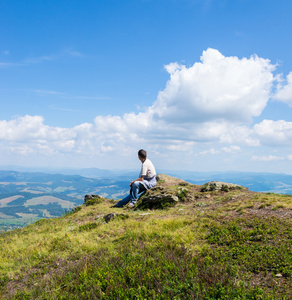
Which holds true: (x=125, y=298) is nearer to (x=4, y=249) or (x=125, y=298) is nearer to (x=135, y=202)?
(x=4, y=249)

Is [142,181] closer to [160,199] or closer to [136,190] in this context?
[136,190]

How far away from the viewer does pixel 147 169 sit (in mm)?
14617

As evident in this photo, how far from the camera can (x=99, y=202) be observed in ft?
63.3

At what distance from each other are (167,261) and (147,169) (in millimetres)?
9583

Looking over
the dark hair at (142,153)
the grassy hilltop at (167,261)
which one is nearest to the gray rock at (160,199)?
the dark hair at (142,153)

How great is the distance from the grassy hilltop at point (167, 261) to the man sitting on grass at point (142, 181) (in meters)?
5.33

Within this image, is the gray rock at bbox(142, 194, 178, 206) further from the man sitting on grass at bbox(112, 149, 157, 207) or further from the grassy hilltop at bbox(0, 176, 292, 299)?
the grassy hilltop at bbox(0, 176, 292, 299)

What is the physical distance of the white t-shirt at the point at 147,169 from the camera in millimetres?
14188

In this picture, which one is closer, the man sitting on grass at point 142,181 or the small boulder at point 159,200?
the small boulder at point 159,200

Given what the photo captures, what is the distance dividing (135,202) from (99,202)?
18.9 ft

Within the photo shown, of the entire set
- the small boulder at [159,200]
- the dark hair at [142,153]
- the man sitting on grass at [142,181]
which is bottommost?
the small boulder at [159,200]

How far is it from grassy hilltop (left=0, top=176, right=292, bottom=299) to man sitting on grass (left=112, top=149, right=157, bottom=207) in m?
5.33

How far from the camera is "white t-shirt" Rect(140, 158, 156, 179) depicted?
1419cm

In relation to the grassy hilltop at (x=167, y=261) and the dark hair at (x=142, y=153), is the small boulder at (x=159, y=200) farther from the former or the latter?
the grassy hilltop at (x=167, y=261)
